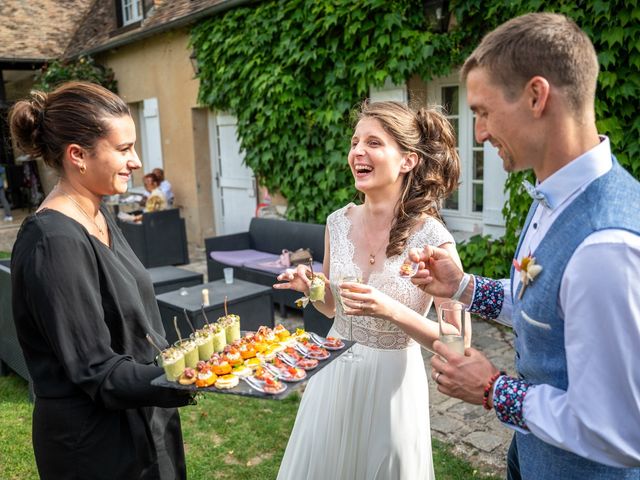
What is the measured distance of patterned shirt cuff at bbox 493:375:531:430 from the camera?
56.7 inches

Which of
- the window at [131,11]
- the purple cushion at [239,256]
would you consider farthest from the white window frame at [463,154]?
the window at [131,11]

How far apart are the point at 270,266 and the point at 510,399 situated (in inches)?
216

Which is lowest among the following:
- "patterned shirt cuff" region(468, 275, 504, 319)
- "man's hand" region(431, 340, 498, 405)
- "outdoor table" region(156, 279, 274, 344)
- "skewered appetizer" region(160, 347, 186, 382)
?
"outdoor table" region(156, 279, 274, 344)

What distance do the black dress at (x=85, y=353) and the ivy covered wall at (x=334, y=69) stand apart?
4.45 m

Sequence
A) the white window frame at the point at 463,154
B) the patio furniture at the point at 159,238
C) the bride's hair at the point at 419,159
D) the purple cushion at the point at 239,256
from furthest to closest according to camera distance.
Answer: the patio furniture at the point at 159,238 → the purple cushion at the point at 239,256 → the white window frame at the point at 463,154 → the bride's hair at the point at 419,159

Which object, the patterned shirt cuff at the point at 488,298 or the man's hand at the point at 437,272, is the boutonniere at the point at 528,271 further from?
the man's hand at the point at 437,272

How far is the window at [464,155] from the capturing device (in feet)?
21.7

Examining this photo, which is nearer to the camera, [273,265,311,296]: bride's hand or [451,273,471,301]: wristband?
[451,273,471,301]: wristband

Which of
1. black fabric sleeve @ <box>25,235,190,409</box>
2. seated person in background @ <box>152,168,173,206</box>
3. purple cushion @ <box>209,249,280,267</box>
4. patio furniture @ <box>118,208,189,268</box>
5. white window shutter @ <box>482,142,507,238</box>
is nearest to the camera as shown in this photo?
black fabric sleeve @ <box>25,235,190,409</box>

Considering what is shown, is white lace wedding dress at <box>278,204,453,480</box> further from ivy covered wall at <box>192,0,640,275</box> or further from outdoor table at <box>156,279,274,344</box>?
ivy covered wall at <box>192,0,640,275</box>

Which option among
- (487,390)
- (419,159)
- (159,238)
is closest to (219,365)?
(487,390)

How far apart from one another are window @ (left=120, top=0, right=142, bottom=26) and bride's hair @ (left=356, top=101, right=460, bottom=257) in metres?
11.4

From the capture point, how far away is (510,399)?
1.46 m

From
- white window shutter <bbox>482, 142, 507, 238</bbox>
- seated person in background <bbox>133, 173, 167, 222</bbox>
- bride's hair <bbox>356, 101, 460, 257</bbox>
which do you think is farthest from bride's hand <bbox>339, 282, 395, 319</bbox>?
seated person in background <bbox>133, 173, 167, 222</bbox>
